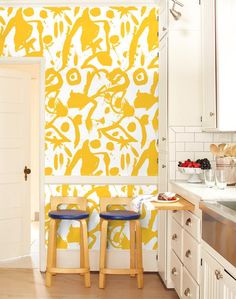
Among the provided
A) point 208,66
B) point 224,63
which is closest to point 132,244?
point 208,66

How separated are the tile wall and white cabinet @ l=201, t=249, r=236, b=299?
4.27ft

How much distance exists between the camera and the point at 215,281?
2.61 metres

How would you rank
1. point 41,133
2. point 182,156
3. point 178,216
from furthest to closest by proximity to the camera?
point 41,133 < point 182,156 < point 178,216

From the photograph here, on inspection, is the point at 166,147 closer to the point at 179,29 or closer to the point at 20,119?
the point at 179,29

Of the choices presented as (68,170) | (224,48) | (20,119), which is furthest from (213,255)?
(20,119)

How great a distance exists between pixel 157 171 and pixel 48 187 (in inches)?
42.0

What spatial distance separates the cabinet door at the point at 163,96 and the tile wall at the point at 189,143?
0.52 feet

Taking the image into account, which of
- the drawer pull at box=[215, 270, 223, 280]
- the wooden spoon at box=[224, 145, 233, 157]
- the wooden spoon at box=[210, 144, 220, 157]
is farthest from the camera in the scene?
the wooden spoon at box=[210, 144, 220, 157]

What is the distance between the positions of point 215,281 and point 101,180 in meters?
2.27

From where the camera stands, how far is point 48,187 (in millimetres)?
4738

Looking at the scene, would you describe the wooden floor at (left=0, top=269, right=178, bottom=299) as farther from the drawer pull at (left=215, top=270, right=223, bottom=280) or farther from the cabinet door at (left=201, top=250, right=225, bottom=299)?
the drawer pull at (left=215, top=270, right=223, bottom=280)

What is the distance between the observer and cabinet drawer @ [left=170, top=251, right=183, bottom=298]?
3.61 meters

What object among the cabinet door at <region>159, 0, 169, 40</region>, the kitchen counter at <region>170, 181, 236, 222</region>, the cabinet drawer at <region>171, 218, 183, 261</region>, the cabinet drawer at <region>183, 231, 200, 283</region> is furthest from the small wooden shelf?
the cabinet door at <region>159, 0, 169, 40</region>

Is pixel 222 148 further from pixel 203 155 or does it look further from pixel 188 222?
pixel 188 222
